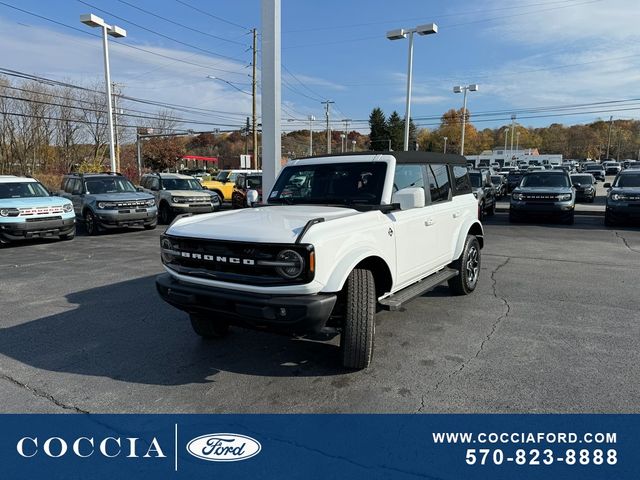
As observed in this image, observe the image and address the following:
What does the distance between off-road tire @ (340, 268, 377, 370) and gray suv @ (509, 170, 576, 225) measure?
13.2 m

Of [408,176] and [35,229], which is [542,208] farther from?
[35,229]

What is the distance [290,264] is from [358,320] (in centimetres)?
77

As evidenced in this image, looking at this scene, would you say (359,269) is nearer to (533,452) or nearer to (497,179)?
(533,452)

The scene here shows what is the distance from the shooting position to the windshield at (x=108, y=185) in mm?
14734

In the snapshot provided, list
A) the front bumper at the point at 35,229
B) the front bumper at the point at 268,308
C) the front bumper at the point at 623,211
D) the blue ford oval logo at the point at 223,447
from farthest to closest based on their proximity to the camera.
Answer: the front bumper at the point at 623,211, the front bumper at the point at 35,229, the front bumper at the point at 268,308, the blue ford oval logo at the point at 223,447

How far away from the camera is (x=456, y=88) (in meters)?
33.5

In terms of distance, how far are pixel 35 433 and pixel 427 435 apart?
268 cm

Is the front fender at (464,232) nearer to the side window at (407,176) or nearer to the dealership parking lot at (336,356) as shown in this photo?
the dealership parking lot at (336,356)

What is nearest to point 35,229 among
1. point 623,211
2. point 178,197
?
point 178,197

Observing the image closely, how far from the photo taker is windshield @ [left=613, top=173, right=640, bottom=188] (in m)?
14.7

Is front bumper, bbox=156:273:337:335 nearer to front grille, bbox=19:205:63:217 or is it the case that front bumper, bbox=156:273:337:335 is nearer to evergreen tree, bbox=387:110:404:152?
front grille, bbox=19:205:63:217

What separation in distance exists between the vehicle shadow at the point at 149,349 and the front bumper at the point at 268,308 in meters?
0.68

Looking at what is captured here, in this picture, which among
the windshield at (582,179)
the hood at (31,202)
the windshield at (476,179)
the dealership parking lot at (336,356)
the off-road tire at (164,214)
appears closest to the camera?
the dealership parking lot at (336,356)

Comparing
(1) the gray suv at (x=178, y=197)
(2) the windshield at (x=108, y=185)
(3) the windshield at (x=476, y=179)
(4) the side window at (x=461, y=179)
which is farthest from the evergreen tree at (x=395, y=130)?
(4) the side window at (x=461, y=179)
